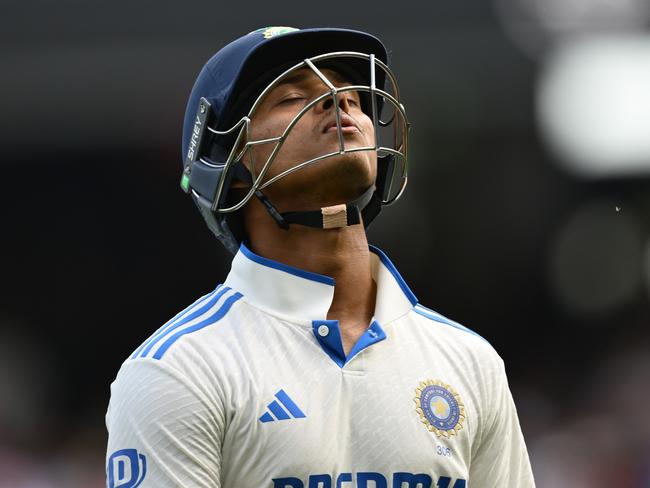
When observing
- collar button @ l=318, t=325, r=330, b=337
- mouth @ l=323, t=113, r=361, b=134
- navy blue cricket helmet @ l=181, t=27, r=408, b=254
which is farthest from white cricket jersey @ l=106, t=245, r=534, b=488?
mouth @ l=323, t=113, r=361, b=134

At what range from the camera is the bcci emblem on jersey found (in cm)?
210

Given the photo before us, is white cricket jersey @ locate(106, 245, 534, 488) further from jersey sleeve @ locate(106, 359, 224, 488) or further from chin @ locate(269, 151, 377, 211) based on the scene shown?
chin @ locate(269, 151, 377, 211)

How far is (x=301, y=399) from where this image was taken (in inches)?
80.0

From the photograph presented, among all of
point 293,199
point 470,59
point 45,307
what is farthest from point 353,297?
point 470,59

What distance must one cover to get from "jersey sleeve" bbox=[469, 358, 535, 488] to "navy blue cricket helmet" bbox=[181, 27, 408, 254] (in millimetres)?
439

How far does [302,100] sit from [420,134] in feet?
14.2

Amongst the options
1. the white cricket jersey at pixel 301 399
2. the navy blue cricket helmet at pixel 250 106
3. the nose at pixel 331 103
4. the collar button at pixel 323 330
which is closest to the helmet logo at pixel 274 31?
the navy blue cricket helmet at pixel 250 106

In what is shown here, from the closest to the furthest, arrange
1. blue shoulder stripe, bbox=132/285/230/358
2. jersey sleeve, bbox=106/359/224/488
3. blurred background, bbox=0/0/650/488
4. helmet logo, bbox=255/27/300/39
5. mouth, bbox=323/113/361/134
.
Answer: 1. jersey sleeve, bbox=106/359/224/488
2. blue shoulder stripe, bbox=132/285/230/358
3. mouth, bbox=323/113/361/134
4. helmet logo, bbox=255/27/300/39
5. blurred background, bbox=0/0/650/488

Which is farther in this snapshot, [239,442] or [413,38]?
[413,38]

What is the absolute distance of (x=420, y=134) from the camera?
6523 mm

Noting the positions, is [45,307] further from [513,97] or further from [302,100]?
[302,100]

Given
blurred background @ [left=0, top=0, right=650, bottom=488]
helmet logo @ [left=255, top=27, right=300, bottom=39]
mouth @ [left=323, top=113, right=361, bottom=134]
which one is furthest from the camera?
blurred background @ [left=0, top=0, right=650, bottom=488]

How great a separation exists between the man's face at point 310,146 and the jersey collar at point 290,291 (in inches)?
5.0

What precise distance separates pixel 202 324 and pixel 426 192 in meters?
4.57
